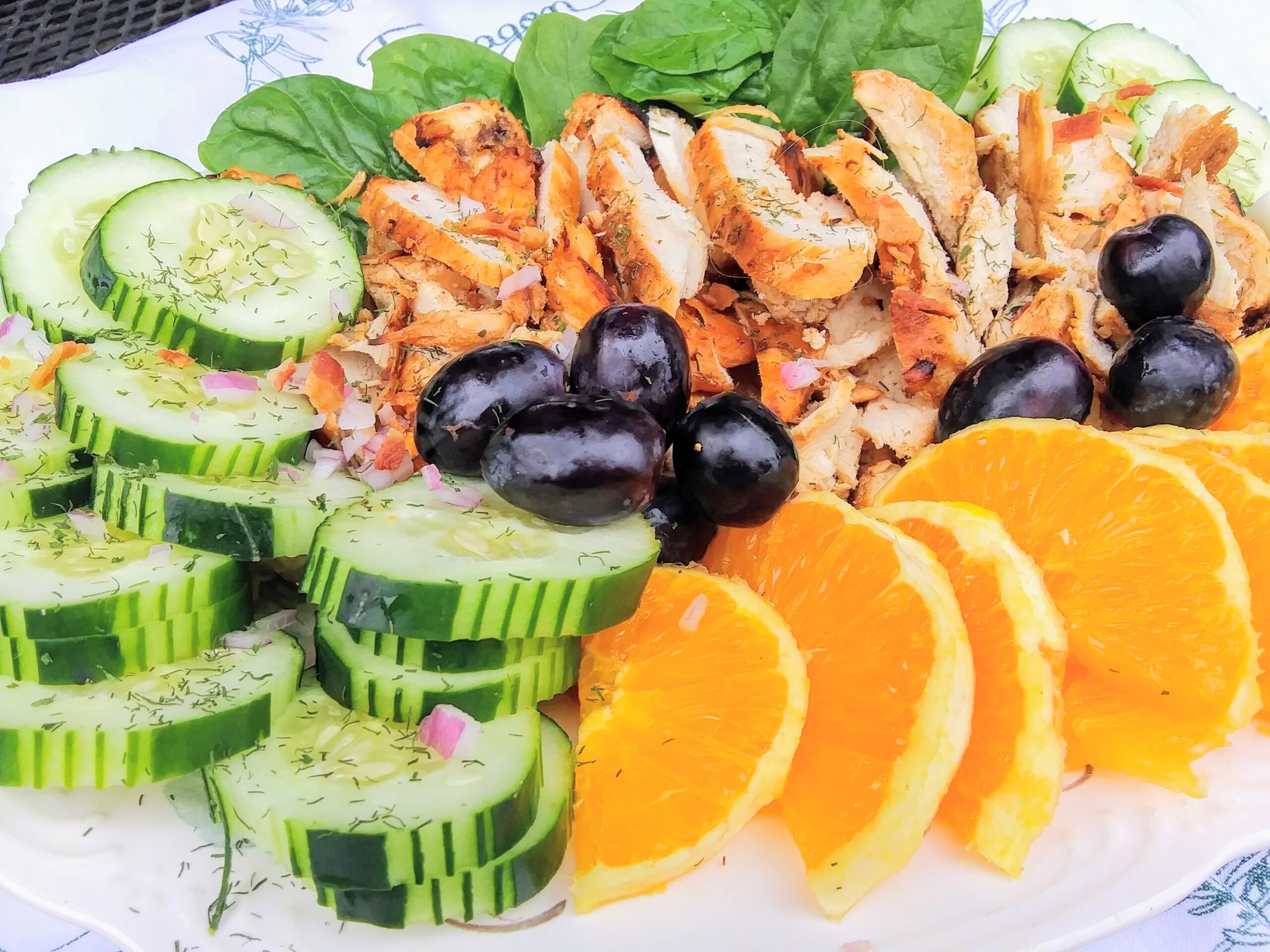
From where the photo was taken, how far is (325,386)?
104 inches

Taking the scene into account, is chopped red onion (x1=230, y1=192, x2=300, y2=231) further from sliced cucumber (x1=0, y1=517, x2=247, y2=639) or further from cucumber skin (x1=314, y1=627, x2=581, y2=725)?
cucumber skin (x1=314, y1=627, x2=581, y2=725)

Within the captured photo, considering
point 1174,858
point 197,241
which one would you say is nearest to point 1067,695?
point 1174,858

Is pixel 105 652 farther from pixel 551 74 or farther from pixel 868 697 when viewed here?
pixel 551 74

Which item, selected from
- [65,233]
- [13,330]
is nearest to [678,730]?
[13,330]

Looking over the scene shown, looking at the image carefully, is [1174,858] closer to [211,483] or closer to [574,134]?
[211,483]

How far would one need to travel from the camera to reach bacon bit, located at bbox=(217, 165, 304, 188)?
3082 mm

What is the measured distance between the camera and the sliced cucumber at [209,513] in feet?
6.84

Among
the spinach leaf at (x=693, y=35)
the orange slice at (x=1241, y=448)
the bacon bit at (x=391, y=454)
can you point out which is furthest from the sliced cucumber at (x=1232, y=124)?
the bacon bit at (x=391, y=454)

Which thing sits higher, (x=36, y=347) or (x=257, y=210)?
(x=257, y=210)

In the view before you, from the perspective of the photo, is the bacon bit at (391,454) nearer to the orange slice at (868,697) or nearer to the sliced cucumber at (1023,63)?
the orange slice at (868,697)

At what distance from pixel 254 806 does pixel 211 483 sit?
798mm

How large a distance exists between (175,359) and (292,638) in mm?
963

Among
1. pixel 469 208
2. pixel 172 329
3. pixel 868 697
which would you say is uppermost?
pixel 469 208

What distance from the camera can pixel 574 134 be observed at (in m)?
3.48
